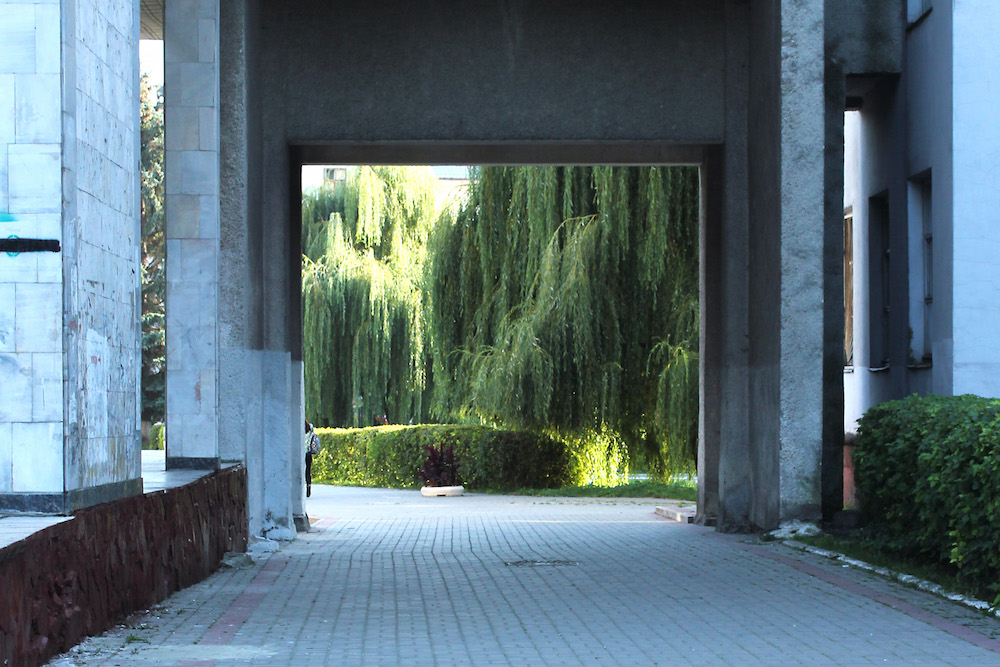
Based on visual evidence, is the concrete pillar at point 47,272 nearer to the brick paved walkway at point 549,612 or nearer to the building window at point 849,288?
the brick paved walkway at point 549,612

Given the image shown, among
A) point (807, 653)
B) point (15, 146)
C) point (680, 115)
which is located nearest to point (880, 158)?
point (680, 115)

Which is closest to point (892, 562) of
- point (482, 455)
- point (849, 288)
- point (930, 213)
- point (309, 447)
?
point (930, 213)

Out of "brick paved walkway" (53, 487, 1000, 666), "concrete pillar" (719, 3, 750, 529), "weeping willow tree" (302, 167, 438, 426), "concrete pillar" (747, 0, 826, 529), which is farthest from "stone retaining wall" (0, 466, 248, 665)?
"weeping willow tree" (302, 167, 438, 426)

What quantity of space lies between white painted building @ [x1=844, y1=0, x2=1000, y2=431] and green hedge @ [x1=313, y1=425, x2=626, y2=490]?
28.9 ft

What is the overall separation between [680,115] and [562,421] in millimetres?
10031

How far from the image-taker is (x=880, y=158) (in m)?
17.7

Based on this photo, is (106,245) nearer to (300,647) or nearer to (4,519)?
(4,519)

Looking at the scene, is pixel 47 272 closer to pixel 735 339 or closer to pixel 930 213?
pixel 735 339

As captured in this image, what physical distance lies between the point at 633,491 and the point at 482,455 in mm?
4412

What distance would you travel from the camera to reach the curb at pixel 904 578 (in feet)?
29.8

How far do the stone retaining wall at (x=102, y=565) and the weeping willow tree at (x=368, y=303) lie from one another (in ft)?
71.4

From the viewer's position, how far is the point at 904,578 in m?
10.8

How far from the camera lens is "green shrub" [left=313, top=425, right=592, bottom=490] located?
30.3m

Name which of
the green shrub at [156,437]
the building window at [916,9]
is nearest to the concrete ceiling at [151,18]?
the building window at [916,9]
